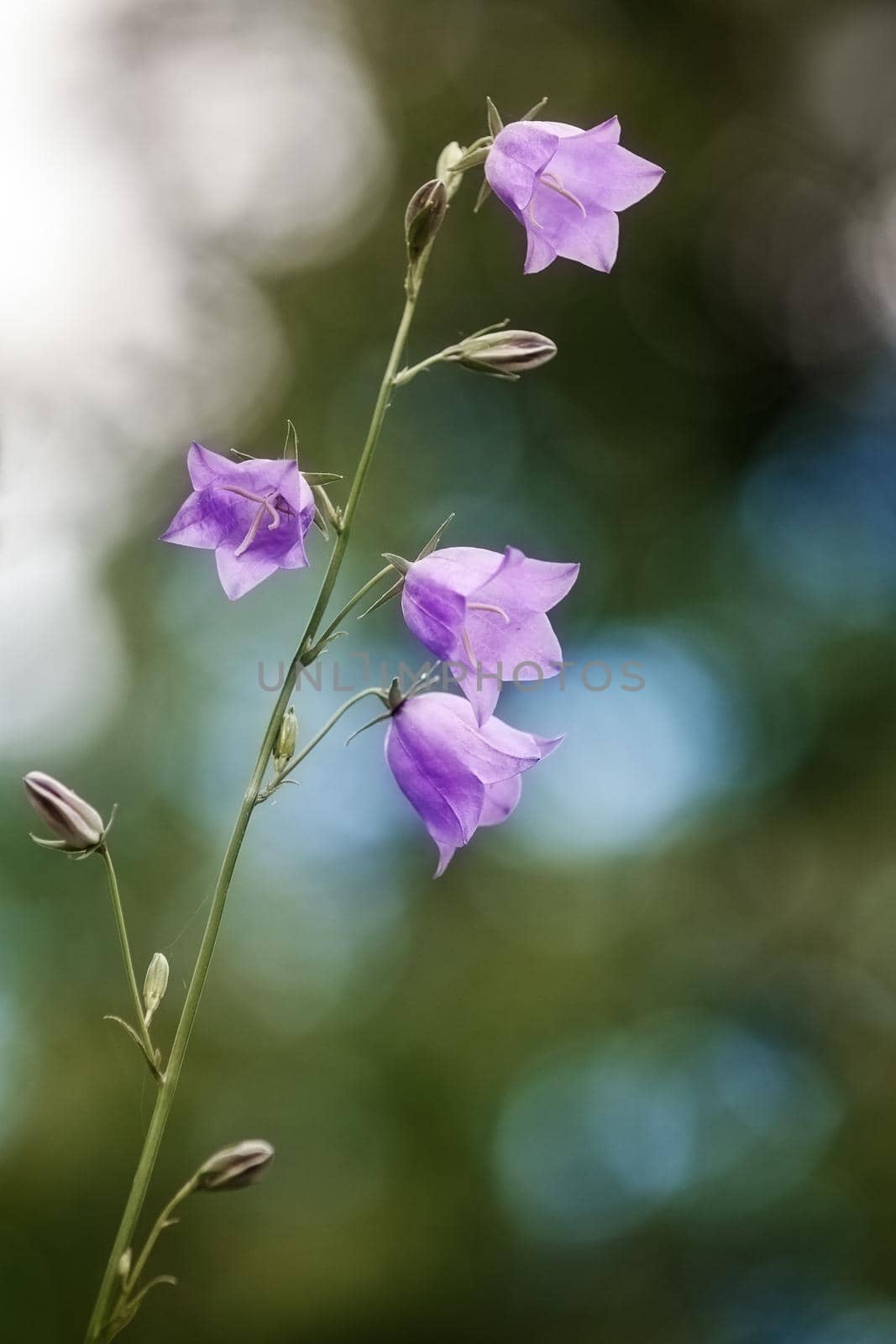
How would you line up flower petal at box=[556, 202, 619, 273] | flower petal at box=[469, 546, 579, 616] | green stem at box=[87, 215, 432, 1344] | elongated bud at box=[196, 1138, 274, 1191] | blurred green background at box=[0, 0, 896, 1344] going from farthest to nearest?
blurred green background at box=[0, 0, 896, 1344] < flower petal at box=[556, 202, 619, 273] < flower petal at box=[469, 546, 579, 616] < elongated bud at box=[196, 1138, 274, 1191] < green stem at box=[87, 215, 432, 1344]

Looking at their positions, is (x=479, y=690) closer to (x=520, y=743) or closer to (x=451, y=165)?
(x=520, y=743)

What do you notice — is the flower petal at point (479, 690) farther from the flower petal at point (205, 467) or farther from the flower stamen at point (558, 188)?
the flower stamen at point (558, 188)

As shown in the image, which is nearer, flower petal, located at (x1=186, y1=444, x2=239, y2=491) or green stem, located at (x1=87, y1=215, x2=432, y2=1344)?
green stem, located at (x1=87, y1=215, x2=432, y2=1344)

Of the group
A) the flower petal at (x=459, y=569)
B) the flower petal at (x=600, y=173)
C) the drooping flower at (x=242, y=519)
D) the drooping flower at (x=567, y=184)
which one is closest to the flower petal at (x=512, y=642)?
the flower petal at (x=459, y=569)

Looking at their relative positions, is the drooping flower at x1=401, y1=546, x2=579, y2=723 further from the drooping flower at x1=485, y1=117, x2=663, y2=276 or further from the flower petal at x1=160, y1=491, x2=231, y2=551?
the drooping flower at x1=485, y1=117, x2=663, y2=276

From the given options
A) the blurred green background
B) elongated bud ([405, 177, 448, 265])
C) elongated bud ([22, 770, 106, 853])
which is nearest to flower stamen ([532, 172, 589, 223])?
elongated bud ([405, 177, 448, 265])

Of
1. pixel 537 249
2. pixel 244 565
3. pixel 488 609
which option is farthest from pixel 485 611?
pixel 537 249
